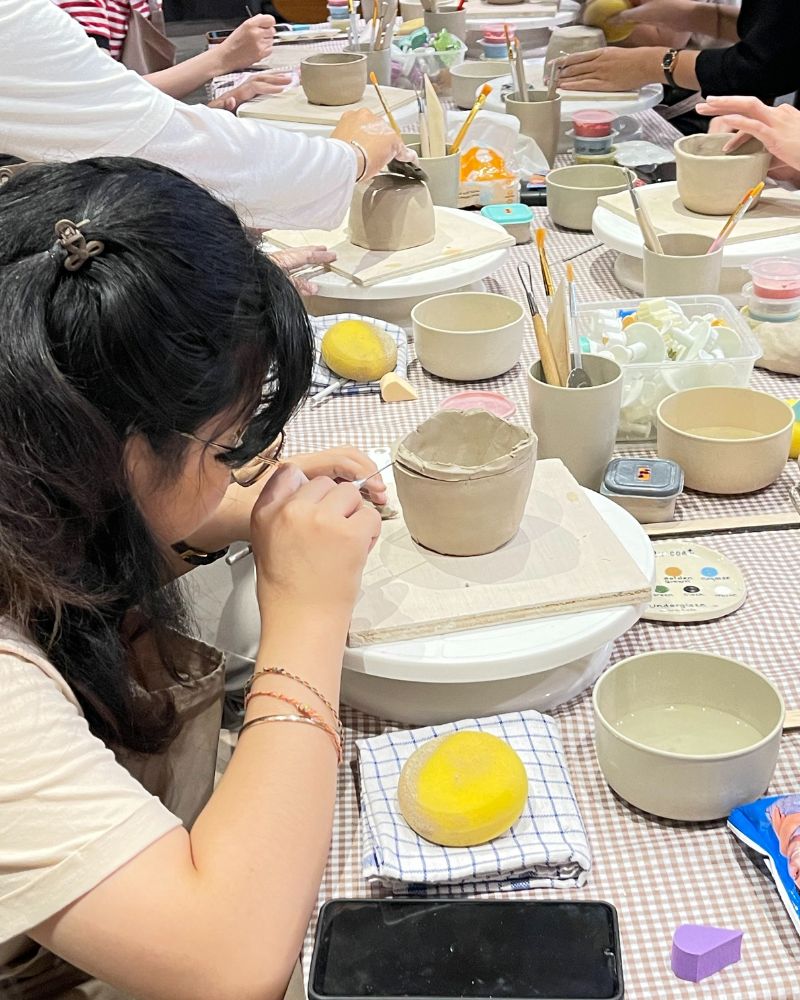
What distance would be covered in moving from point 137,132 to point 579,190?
0.74 meters

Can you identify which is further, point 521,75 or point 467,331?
point 521,75

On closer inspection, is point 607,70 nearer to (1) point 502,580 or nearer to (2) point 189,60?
(2) point 189,60

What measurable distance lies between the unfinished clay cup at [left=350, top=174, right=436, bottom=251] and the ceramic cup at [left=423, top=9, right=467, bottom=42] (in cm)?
173

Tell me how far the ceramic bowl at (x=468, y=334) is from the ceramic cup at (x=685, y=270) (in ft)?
0.60

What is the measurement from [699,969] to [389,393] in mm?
858

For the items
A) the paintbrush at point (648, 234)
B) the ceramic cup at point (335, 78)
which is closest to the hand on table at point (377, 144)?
the paintbrush at point (648, 234)

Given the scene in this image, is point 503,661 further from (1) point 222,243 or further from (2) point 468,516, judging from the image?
(1) point 222,243

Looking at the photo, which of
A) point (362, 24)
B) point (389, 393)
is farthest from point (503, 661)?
point (362, 24)

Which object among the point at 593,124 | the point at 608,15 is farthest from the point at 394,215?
the point at 608,15

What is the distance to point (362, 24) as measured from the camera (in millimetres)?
3371

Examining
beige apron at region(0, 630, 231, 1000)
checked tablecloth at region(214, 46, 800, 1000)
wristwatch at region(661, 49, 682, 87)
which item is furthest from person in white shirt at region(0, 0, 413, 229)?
wristwatch at region(661, 49, 682, 87)

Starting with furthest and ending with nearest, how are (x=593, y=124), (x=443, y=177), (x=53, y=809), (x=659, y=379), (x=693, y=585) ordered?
(x=593, y=124)
(x=443, y=177)
(x=659, y=379)
(x=693, y=585)
(x=53, y=809)

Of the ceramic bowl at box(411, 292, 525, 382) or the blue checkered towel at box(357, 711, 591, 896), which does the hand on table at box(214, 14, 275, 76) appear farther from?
the blue checkered towel at box(357, 711, 591, 896)

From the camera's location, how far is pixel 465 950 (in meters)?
0.63
